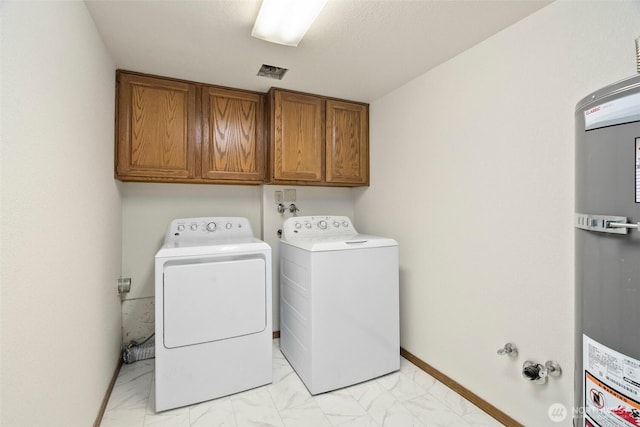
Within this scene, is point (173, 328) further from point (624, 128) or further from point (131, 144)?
point (624, 128)

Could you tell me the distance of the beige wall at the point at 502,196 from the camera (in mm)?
1357

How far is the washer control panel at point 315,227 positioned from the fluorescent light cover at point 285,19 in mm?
1354

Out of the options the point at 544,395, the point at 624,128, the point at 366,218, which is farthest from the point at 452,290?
the point at 624,128

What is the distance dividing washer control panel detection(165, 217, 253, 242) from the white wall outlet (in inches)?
16.5

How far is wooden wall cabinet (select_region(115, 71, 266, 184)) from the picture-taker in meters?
2.14

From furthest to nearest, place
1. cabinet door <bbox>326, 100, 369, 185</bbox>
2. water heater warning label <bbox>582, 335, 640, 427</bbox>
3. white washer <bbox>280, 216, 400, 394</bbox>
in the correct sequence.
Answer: cabinet door <bbox>326, 100, 369, 185</bbox>
white washer <bbox>280, 216, 400, 394</bbox>
water heater warning label <bbox>582, 335, 640, 427</bbox>

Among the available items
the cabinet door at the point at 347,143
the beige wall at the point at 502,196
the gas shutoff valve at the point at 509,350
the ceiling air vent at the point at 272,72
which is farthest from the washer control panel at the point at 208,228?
the gas shutoff valve at the point at 509,350

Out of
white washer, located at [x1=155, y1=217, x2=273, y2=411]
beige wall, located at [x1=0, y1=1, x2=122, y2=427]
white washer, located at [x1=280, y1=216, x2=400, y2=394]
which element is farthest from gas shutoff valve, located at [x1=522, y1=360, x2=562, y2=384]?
beige wall, located at [x1=0, y1=1, x2=122, y2=427]

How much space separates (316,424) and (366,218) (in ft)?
5.76

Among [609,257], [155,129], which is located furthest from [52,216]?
[609,257]

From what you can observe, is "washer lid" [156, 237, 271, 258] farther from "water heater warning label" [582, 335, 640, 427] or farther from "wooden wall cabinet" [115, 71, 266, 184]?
"water heater warning label" [582, 335, 640, 427]

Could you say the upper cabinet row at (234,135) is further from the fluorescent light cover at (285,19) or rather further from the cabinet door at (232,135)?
the fluorescent light cover at (285,19)

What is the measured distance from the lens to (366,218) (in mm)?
2922

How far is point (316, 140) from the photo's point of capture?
2.64 metres
